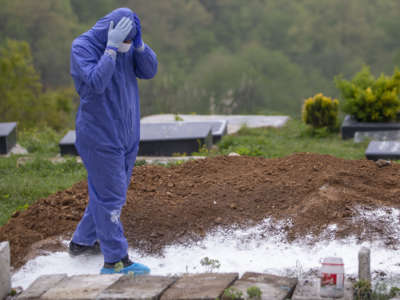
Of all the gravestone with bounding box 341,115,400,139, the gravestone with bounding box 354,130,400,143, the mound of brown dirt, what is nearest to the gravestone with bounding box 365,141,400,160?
the gravestone with bounding box 354,130,400,143

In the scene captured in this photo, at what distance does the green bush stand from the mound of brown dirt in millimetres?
4759

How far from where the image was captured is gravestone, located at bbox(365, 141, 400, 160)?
753 centimetres

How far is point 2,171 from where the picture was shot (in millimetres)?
7438

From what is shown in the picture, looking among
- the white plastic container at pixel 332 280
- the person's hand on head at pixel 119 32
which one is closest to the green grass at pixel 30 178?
the person's hand on head at pixel 119 32

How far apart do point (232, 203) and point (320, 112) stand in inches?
239

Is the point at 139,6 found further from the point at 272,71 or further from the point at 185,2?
the point at 272,71

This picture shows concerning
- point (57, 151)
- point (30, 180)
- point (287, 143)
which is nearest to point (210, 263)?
point (30, 180)

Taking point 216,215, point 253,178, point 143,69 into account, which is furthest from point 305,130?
point 143,69

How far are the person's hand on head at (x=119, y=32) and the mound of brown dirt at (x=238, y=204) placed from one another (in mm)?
1566

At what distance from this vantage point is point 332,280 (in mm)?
3127

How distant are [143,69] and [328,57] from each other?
98.4ft

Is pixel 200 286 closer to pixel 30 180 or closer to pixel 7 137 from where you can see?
pixel 30 180

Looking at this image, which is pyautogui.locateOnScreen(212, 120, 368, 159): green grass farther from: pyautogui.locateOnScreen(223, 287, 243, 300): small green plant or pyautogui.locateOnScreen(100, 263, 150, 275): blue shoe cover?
pyautogui.locateOnScreen(223, 287, 243, 300): small green plant

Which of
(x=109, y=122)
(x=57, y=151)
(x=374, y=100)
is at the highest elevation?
(x=109, y=122)
